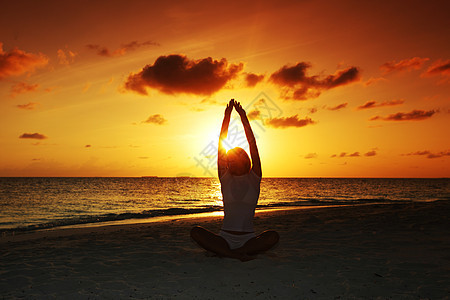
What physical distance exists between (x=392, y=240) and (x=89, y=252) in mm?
7975

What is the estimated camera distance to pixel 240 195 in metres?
6.05

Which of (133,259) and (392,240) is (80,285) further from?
(392,240)

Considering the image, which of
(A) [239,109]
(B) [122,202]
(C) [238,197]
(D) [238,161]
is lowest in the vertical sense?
(B) [122,202]

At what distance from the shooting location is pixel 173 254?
7.83 meters

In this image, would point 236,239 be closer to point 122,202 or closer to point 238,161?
point 238,161

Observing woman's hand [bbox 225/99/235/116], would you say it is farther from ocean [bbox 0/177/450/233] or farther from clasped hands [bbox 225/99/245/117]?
ocean [bbox 0/177/450/233]

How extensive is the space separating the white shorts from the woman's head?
1266 mm

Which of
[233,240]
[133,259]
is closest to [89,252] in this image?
[133,259]

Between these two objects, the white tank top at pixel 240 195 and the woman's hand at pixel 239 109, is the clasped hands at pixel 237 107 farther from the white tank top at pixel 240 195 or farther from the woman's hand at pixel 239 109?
the white tank top at pixel 240 195

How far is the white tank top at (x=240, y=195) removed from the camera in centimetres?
603

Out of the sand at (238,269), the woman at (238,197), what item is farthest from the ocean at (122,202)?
the woman at (238,197)

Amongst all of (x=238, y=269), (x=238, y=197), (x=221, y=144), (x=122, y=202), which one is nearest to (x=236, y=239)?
(x=238, y=269)

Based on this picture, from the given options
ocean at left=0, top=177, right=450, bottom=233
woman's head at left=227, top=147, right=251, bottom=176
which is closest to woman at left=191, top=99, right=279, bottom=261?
woman's head at left=227, top=147, right=251, bottom=176

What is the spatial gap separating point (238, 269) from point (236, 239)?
0.56 meters
